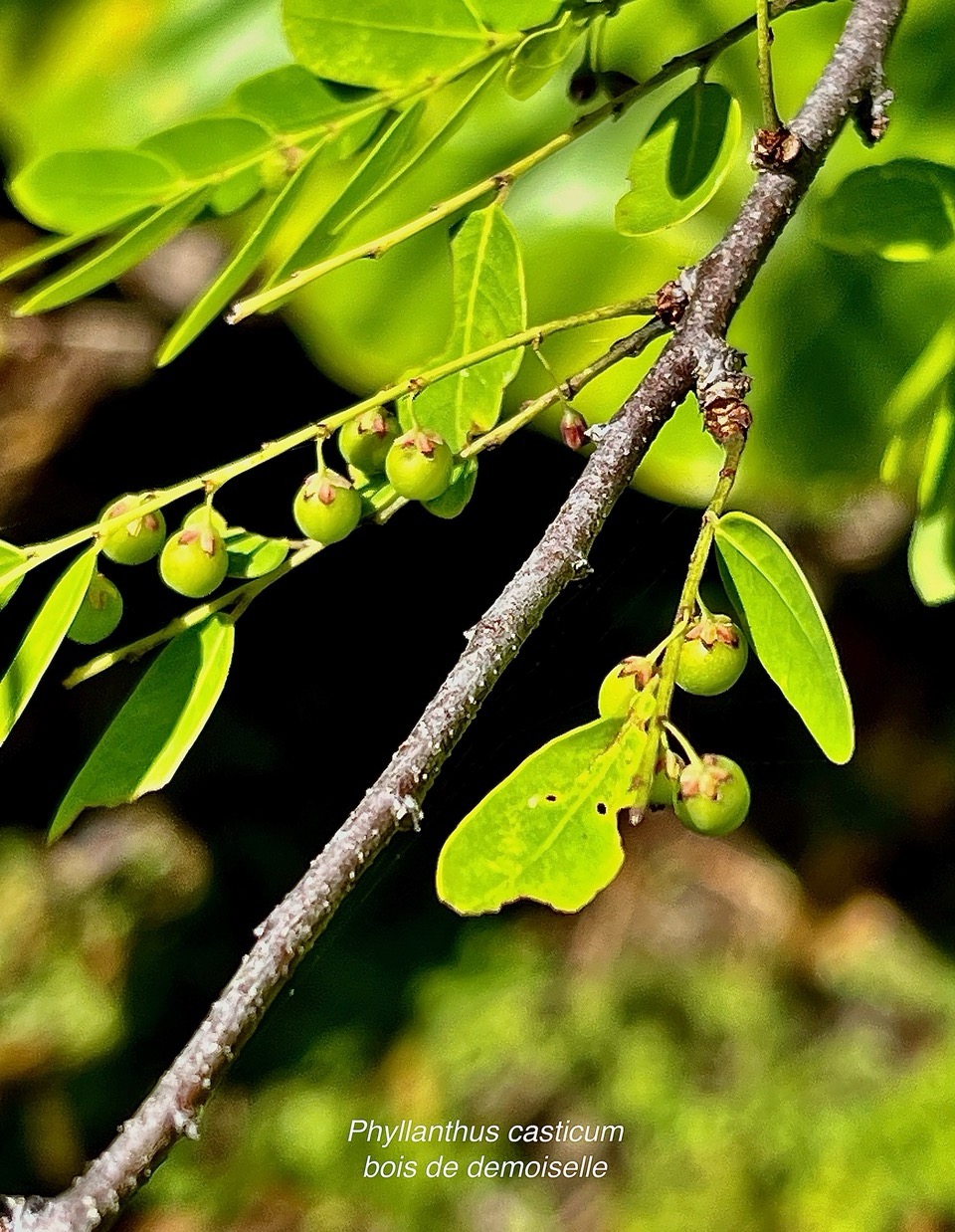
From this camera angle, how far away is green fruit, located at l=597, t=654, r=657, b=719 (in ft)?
1.05

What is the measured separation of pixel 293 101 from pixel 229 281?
0.07 meters

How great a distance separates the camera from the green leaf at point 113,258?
343mm

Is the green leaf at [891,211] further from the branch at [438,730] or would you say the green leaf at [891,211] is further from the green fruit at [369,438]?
the green fruit at [369,438]

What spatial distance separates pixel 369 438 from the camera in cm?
38

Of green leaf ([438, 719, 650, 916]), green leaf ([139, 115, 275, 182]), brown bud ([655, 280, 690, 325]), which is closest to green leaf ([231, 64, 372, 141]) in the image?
green leaf ([139, 115, 275, 182])

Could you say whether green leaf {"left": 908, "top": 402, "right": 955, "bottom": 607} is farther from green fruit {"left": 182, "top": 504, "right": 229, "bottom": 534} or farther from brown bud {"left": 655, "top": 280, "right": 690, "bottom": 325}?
green fruit {"left": 182, "top": 504, "right": 229, "bottom": 534}

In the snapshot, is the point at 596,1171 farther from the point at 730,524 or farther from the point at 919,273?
the point at 730,524

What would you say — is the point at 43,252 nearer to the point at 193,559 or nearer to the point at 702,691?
the point at 193,559

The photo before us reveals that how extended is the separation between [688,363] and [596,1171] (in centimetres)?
124

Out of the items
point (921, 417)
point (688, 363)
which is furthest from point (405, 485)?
point (921, 417)

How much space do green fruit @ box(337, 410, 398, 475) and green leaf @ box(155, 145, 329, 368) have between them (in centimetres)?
5

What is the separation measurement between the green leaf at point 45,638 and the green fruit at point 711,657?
17 cm

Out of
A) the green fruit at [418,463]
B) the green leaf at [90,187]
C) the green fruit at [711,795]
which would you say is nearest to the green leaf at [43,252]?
the green leaf at [90,187]

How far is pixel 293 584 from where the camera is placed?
136cm
